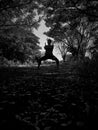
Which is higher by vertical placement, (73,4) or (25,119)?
(73,4)

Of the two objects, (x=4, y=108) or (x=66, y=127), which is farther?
(x=4, y=108)

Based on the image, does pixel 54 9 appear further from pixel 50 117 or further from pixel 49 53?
pixel 50 117

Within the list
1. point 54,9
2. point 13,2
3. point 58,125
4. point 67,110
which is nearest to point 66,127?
point 58,125

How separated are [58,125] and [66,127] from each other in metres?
0.14

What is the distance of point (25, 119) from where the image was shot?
88.0 inches

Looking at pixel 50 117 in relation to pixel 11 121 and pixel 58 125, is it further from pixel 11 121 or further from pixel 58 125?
pixel 11 121

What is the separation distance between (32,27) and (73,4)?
22.7 ft

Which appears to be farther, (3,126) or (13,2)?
(13,2)

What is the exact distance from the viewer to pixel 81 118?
2.17 meters

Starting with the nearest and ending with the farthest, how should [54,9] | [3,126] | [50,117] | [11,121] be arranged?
[3,126] → [11,121] → [50,117] → [54,9]

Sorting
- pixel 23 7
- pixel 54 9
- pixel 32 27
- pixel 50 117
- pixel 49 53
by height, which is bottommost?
pixel 50 117

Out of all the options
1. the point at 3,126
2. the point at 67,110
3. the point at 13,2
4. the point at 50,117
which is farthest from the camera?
the point at 13,2

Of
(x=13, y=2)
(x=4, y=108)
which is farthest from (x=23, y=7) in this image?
(x=4, y=108)

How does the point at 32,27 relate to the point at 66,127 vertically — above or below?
above
